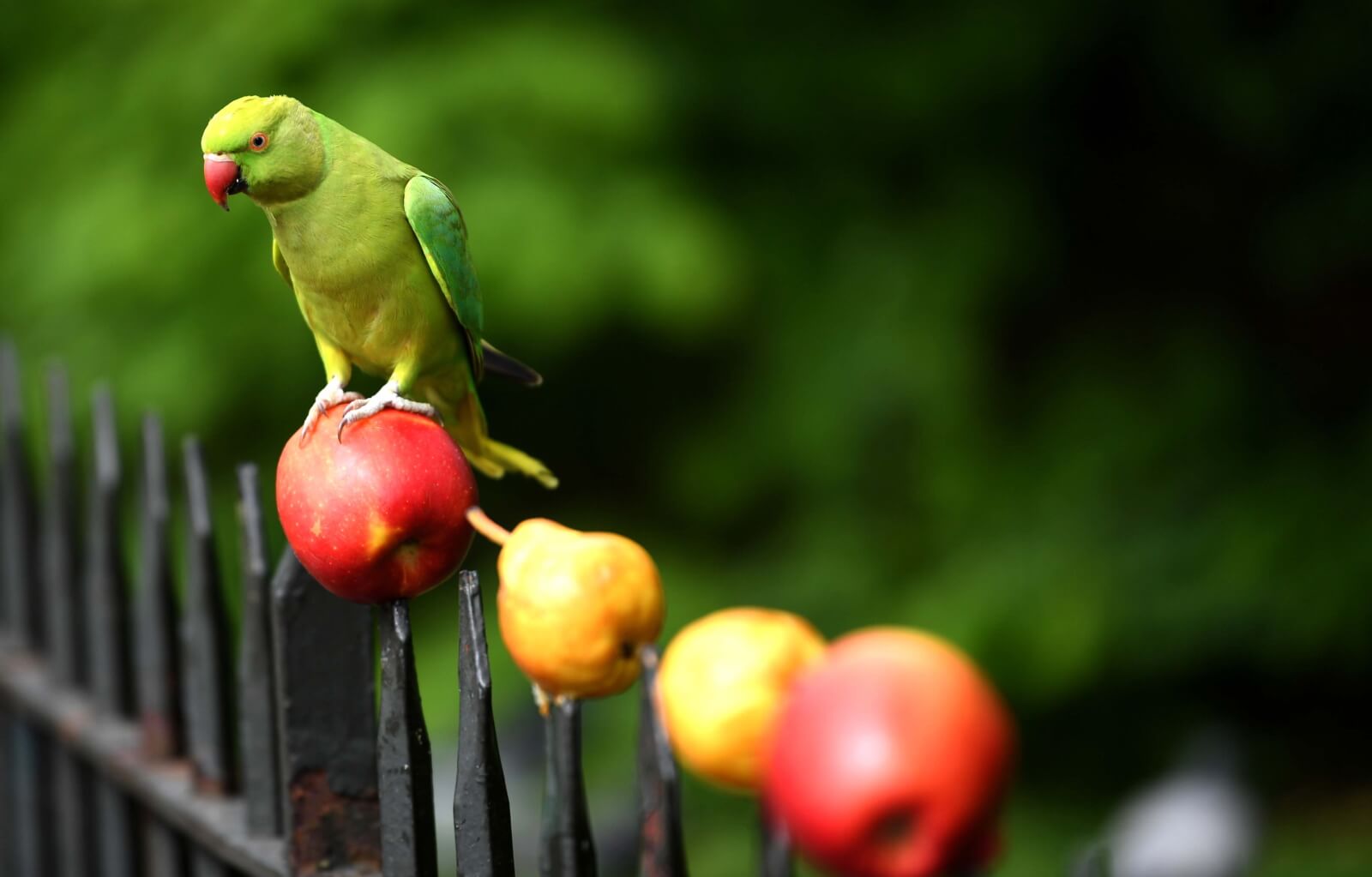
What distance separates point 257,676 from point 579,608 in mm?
539

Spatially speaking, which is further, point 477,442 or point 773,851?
point 477,442

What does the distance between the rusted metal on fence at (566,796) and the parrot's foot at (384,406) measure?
7.4 inches

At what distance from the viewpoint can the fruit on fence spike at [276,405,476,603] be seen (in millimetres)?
767

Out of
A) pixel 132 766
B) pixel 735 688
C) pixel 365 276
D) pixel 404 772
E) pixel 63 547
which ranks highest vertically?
pixel 365 276

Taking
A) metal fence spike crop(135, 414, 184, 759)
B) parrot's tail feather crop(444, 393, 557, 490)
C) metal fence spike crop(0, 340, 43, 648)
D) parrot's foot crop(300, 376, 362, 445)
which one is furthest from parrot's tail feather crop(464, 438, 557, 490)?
metal fence spike crop(0, 340, 43, 648)

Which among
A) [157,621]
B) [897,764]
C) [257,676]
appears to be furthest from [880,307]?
[897,764]

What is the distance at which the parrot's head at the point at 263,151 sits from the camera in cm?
79

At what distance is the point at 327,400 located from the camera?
85 centimetres

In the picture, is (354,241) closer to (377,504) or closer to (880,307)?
(377,504)

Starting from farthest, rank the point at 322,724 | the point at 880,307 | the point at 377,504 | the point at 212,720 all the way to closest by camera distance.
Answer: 1. the point at 880,307
2. the point at 212,720
3. the point at 322,724
4. the point at 377,504

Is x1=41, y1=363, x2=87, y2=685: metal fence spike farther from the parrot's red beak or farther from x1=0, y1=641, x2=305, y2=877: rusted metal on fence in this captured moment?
the parrot's red beak

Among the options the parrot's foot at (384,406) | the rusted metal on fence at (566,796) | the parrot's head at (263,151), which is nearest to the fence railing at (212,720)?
the rusted metal on fence at (566,796)

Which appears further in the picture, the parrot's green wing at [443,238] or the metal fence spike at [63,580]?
the metal fence spike at [63,580]

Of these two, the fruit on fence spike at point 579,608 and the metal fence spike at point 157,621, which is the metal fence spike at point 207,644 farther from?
the fruit on fence spike at point 579,608
